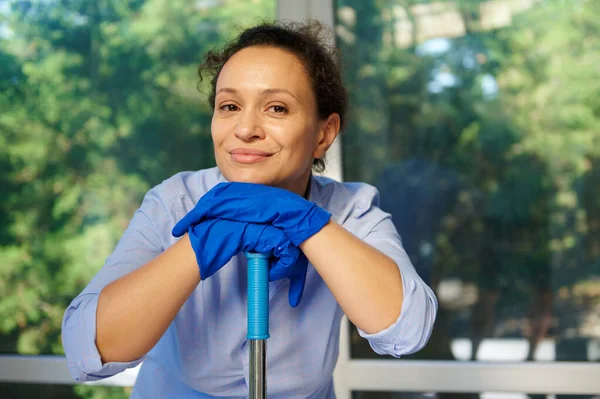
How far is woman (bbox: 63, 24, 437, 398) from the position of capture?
0.92m

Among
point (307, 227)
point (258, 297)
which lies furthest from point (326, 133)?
point (258, 297)

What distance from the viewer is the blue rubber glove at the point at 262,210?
0.89m

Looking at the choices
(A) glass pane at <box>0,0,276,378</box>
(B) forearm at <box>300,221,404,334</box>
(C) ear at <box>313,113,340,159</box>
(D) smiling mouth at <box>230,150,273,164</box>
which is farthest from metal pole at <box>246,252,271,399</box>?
(A) glass pane at <box>0,0,276,378</box>

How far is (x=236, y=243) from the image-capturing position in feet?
2.91

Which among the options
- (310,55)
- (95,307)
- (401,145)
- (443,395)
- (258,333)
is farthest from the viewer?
(401,145)

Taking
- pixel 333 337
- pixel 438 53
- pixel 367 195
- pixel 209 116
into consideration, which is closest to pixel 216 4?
pixel 209 116

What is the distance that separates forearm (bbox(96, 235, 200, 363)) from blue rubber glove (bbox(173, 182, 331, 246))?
49 millimetres

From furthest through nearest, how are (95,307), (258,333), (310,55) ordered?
(310,55), (95,307), (258,333)

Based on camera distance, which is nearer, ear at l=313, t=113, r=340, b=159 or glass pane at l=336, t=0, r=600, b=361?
ear at l=313, t=113, r=340, b=159

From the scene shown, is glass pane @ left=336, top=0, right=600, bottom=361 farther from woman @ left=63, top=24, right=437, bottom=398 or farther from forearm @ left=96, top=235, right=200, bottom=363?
forearm @ left=96, top=235, right=200, bottom=363

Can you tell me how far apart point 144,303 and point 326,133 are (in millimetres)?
448

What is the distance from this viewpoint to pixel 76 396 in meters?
2.23

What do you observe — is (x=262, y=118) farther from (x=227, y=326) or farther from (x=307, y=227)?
(x=227, y=326)

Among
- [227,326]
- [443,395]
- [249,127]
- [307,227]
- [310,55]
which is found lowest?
[443,395]
